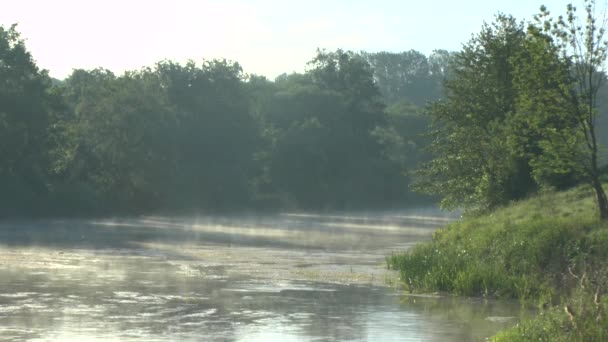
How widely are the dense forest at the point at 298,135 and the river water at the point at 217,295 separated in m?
6.86

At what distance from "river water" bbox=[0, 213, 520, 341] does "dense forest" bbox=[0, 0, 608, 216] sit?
686 cm

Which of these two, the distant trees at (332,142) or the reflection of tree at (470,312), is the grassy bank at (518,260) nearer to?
the reflection of tree at (470,312)

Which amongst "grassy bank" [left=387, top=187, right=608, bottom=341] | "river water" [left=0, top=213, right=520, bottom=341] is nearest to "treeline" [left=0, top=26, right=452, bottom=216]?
"river water" [left=0, top=213, right=520, bottom=341]

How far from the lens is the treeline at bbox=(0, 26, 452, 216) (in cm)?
8375

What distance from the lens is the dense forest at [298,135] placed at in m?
34.9

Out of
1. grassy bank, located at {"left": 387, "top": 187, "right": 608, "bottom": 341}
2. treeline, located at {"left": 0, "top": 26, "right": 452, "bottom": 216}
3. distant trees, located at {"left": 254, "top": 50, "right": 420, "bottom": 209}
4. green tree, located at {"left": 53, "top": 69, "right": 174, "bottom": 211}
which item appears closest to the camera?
grassy bank, located at {"left": 387, "top": 187, "right": 608, "bottom": 341}

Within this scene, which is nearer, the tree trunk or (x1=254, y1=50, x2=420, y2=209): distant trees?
the tree trunk

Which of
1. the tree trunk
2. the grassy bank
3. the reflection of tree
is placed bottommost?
the reflection of tree

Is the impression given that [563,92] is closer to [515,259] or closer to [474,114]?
[515,259]

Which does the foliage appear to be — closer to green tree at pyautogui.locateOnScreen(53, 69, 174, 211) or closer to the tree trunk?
the tree trunk

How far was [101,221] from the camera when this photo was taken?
81.1m

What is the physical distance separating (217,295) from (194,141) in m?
77.4

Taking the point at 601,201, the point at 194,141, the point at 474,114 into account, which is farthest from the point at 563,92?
the point at 194,141

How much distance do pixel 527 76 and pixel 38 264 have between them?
19.4 metres
